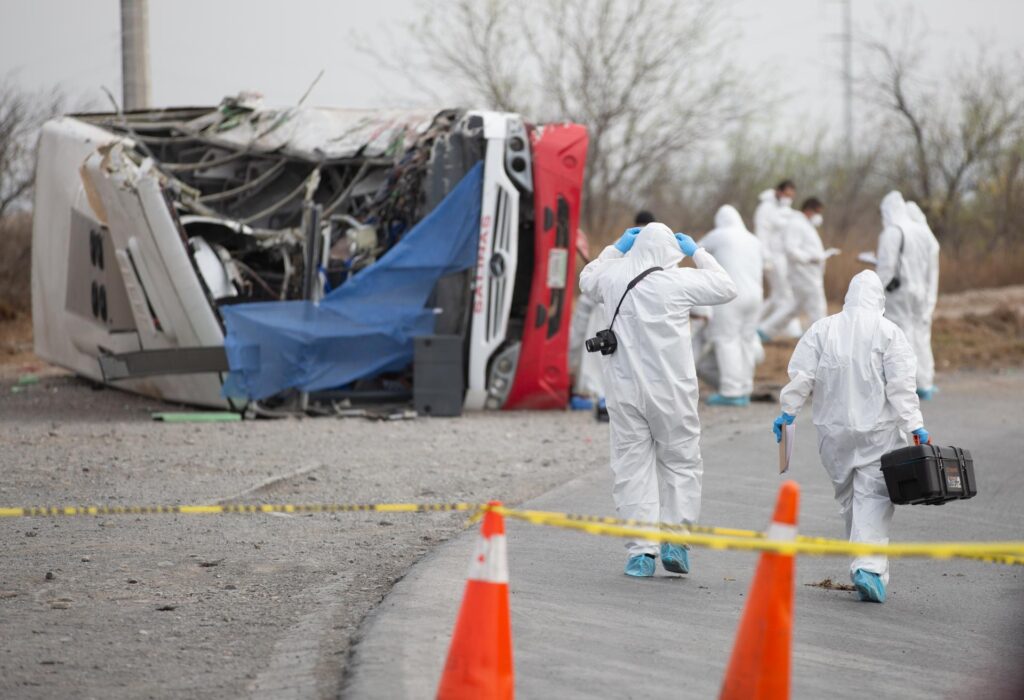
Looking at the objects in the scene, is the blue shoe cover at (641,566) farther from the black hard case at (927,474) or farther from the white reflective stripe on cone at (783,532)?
the white reflective stripe on cone at (783,532)

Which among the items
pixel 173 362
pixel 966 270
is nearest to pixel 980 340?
pixel 966 270

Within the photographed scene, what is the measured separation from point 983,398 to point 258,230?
7286mm

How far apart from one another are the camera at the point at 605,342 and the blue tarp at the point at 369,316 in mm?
5714

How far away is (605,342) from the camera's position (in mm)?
6617

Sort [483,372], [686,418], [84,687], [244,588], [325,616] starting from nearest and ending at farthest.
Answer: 1. [84,687]
2. [325,616]
3. [244,588]
4. [686,418]
5. [483,372]

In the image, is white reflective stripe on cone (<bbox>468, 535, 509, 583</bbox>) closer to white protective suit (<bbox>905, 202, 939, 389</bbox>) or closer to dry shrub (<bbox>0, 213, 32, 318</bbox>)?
white protective suit (<bbox>905, 202, 939, 389</bbox>)

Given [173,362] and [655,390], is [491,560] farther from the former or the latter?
[173,362]

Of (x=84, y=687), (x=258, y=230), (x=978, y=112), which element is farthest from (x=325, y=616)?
(x=978, y=112)

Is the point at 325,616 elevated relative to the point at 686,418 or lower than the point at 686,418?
lower

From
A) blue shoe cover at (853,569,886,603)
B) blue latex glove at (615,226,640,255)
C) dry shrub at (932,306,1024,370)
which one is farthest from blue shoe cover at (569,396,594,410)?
blue shoe cover at (853,569,886,603)

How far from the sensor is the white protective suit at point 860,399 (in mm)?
6344

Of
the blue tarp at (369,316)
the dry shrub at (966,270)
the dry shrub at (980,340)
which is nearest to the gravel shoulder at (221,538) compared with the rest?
the blue tarp at (369,316)

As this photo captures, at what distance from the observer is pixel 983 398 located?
14211 mm

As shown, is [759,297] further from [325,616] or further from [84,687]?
[84,687]
